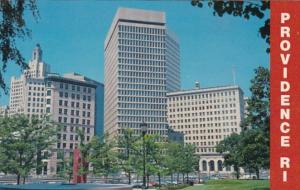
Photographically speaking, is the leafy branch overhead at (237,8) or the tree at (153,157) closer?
the leafy branch overhead at (237,8)

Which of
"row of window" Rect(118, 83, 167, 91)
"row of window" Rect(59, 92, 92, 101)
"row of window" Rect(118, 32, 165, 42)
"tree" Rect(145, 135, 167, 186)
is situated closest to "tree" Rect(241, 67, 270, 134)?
"tree" Rect(145, 135, 167, 186)

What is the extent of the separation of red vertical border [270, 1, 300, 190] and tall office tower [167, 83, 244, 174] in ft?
333

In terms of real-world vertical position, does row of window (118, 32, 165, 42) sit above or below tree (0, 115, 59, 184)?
above

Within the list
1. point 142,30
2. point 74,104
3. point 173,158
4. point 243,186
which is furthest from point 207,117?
point 243,186

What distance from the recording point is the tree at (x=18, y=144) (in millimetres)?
31828

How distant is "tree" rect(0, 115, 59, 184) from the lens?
3183 centimetres

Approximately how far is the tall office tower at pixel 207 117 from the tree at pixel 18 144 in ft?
269

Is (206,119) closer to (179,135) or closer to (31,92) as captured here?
(179,135)

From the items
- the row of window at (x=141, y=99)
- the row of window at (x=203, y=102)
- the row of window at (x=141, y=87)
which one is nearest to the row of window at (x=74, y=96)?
the row of window at (x=141, y=99)

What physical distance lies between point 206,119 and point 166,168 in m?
73.5

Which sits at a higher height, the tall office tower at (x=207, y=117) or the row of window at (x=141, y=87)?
the row of window at (x=141, y=87)

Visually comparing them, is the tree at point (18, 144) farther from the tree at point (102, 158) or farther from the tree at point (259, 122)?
the tree at point (259, 122)

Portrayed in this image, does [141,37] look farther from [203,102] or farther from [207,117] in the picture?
[207,117]

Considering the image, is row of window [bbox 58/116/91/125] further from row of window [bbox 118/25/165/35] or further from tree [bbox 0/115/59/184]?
row of window [bbox 118/25/165/35]
